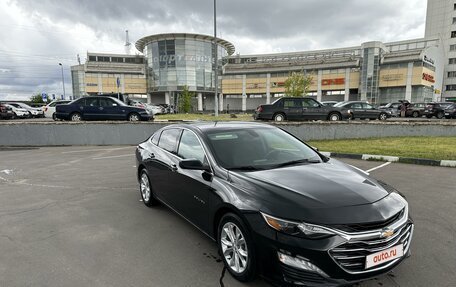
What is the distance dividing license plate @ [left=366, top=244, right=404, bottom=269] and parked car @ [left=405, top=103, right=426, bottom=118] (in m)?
33.0

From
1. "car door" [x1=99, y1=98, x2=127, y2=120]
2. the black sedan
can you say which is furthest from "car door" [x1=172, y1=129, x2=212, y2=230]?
"car door" [x1=99, y1=98, x2=127, y2=120]

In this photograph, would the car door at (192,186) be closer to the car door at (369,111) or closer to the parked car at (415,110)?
the car door at (369,111)

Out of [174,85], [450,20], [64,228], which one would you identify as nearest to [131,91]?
[174,85]

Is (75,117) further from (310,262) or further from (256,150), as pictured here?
(310,262)

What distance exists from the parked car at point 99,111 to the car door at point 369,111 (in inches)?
605

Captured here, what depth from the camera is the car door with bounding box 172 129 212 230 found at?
3.40 meters

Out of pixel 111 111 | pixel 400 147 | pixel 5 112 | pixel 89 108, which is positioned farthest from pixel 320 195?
pixel 5 112

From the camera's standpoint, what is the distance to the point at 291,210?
8.19ft

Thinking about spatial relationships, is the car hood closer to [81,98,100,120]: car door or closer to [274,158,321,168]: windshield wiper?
[274,158,321,168]: windshield wiper

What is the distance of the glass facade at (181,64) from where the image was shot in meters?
65.8

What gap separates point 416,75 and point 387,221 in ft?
211

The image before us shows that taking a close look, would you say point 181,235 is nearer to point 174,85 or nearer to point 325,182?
point 325,182

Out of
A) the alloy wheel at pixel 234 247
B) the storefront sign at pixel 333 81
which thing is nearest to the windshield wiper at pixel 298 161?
the alloy wheel at pixel 234 247

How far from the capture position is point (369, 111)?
853 inches
